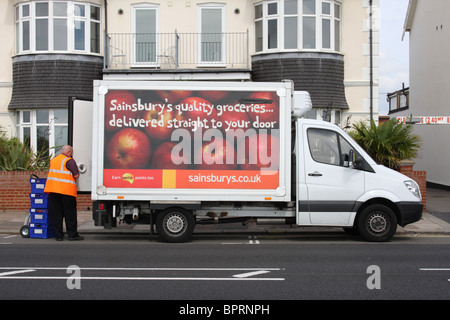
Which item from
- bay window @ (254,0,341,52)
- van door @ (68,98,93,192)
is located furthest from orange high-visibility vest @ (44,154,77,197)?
bay window @ (254,0,341,52)

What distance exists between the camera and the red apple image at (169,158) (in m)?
10.2

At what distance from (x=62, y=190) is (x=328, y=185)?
5132 millimetres

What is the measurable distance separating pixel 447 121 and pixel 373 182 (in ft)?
26.5

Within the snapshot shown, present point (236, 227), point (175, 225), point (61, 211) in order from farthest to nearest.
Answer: point (236, 227), point (61, 211), point (175, 225)

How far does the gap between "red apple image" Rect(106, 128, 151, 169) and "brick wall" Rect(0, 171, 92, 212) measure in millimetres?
5022

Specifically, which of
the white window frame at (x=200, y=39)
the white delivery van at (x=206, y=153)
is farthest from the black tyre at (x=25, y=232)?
the white window frame at (x=200, y=39)

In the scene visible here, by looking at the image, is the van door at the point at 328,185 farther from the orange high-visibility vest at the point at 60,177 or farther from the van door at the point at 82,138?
the orange high-visibility vest at the point at 60,177

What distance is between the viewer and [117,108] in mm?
10258

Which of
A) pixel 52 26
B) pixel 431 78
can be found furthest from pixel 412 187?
pixel 431 78

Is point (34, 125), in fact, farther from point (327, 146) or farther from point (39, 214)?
point (327, 146)

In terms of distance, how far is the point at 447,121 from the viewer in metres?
17.2

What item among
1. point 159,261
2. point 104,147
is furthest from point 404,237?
point 104,147

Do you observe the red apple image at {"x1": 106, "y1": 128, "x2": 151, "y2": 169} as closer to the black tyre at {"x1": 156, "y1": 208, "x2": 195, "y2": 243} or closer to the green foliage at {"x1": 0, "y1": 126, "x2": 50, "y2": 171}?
the black tyre at {"x1": 156, "y1": 208, "x2": 195, "y2": 243}
